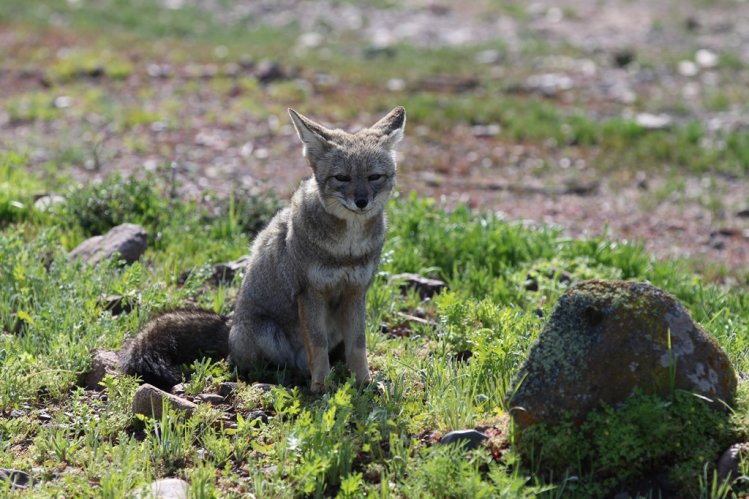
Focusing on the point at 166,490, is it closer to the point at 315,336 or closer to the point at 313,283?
the point at 315,336

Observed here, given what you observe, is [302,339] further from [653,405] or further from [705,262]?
[705,262]

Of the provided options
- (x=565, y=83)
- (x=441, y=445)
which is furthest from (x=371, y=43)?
(x=441, y=445)

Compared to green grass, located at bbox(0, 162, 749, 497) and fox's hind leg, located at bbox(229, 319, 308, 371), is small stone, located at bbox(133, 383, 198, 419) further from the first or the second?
fox's hind leg, located at bbox(229, 319, 308, 371)

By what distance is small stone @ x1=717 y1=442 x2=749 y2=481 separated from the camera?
513 cm

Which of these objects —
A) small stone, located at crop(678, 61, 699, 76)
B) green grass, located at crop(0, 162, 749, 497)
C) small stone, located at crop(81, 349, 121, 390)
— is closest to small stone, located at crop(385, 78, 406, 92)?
small stone, located at crop(678, 61, 699, 76)

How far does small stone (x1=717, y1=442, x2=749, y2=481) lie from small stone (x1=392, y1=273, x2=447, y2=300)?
3629 mm

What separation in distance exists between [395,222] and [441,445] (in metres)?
4.34

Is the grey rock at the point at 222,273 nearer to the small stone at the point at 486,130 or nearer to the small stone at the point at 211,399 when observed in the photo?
the small stone at the point at 211,399

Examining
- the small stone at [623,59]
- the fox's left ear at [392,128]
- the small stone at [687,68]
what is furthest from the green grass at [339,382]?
the small stone at [623,59]

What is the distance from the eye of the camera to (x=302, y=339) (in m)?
6.96

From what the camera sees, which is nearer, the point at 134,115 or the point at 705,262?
the point at 705,262

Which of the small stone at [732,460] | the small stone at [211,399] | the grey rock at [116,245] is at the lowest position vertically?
the small stone at [211,399]

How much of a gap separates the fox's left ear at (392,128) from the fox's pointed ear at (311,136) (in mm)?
404

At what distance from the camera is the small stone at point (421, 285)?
8.53 m
